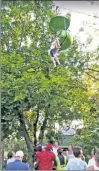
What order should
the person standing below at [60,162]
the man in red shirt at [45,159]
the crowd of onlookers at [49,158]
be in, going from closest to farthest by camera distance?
the crowd of onlookers at [49,158], the man in red shirt at [45,159], the person standing below at [60,162]

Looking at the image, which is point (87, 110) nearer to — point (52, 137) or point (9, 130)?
point (52, 137)

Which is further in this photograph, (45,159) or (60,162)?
(60,162)

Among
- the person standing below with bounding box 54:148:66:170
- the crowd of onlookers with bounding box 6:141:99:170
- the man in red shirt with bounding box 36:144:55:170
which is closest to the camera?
the crowd of onlookers with bounding box 6:141:99:170

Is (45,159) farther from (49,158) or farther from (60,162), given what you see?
(60,162)

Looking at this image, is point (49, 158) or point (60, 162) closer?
point (49, 158)

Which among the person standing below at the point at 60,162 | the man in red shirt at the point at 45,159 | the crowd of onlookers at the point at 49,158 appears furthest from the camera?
the person standing below at the point at 60,162

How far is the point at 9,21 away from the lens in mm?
9211

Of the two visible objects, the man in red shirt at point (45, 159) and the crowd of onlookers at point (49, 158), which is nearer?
the crowd of onlookers at point (49, 158)

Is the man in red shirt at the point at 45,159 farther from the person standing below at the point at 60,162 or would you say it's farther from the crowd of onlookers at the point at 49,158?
the person standing below at the point at 60,162

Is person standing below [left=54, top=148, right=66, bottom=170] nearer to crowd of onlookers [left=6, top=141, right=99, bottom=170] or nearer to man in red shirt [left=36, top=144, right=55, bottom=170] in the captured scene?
crowd of onlookers [left=6, top=141, right=99, bottom=170]

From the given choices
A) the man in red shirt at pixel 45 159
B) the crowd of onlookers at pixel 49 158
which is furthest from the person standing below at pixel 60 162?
the man in red shirt at pixel 45 159

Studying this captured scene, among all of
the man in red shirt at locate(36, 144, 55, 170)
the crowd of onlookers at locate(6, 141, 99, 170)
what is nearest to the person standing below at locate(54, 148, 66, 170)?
the crowd of onlookers at locate(6, 141, 99, 170)

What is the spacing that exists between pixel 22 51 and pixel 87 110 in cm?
261

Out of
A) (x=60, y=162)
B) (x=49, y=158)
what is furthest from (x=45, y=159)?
(x=60, y=162)
